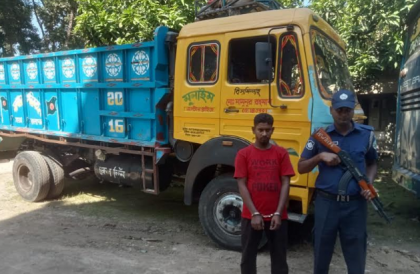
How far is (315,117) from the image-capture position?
352cm

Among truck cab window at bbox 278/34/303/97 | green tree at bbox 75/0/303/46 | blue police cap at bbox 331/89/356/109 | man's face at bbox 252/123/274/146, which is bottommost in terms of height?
man's face at bbox 252/123/274/146

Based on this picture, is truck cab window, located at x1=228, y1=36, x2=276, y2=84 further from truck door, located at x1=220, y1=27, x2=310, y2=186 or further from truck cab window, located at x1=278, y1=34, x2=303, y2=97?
truck cab window, located at x1=278, y1=34, x2=303, y2=97

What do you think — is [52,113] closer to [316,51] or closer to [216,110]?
[216,110]

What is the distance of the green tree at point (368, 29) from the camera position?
6.76 m

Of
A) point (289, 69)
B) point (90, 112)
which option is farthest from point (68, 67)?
point (289, 69)

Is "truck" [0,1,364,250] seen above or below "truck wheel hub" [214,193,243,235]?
above

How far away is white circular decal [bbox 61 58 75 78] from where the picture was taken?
5562 millimetres

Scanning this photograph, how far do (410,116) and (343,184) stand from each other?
2.60 metres

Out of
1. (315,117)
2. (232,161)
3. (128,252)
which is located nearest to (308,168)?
(315,117)

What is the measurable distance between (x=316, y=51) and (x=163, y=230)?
2963 millimetres

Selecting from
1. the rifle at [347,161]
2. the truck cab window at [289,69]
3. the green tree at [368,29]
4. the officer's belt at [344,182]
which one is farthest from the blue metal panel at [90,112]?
the green tree at [368,29]

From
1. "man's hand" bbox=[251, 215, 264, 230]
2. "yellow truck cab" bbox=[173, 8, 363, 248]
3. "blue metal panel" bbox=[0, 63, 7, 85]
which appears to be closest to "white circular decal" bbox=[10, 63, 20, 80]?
"blue metal panel" bbox=[0, 63, 7, 85]

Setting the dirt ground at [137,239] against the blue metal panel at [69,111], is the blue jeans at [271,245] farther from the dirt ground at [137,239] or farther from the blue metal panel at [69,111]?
the blue metal panel at [69,111]

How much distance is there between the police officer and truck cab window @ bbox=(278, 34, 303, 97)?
1075 mm
